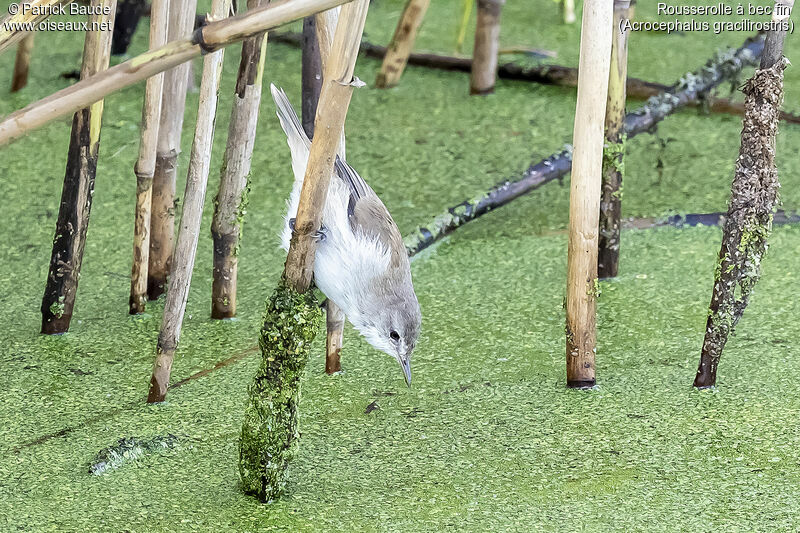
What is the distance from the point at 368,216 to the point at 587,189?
1.29ft

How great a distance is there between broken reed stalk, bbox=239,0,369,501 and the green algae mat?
0.28 feet

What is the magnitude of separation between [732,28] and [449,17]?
3.58ft

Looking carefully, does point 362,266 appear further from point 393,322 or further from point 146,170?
point 146,170

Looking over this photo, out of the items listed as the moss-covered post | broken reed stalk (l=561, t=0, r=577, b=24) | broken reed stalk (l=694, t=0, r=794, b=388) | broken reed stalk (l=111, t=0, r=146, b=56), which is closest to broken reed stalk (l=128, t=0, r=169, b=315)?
the moss-covered post

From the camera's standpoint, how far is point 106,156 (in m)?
3.07

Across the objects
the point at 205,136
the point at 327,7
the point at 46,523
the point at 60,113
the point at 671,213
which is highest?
the point at 327,7

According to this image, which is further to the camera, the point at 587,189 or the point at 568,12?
the point at 568,12

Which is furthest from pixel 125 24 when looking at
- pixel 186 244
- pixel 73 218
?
pixel 186 244

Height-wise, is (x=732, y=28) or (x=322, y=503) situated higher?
(x=732, y=28)

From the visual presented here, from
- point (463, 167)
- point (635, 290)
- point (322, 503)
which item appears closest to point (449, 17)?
point (463, 167)

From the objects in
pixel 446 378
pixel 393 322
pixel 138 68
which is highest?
pixel 138 68

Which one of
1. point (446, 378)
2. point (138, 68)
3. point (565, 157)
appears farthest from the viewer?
point (565, 157)

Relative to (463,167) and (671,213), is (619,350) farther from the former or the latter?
(463,167)

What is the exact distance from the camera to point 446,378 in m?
2.10
